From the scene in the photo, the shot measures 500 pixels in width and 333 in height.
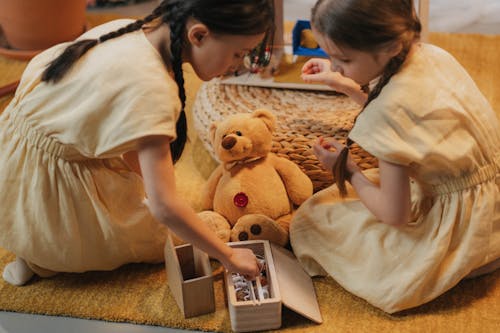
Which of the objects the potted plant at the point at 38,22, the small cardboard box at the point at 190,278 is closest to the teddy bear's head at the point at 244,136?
the small cardboard box at the point at 190,278

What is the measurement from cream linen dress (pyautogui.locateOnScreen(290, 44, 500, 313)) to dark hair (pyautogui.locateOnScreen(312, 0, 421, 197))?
7cm

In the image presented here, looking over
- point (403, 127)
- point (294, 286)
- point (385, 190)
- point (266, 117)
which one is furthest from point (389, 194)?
point (266, 117)

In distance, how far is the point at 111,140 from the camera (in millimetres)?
1068

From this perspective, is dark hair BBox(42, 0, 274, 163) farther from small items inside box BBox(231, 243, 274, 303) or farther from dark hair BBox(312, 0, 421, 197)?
small items inside box BBox(231, 243, 274, 303)

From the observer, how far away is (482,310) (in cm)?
122

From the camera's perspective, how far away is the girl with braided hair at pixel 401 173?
1.06 metres

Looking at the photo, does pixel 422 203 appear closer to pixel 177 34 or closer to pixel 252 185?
pixel 252 185

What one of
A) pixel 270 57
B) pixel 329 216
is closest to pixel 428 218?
pixel 329 216

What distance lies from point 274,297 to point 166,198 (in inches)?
10.9

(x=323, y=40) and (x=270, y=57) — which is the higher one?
(x=323, y=40)

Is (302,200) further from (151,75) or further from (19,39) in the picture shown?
(19,39)

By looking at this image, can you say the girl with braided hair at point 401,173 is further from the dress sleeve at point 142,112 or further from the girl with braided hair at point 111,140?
the dress sleeve at point 142,112

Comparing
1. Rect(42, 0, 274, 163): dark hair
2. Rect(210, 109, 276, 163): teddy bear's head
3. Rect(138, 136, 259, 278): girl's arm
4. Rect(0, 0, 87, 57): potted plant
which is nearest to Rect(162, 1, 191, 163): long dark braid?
Rect(42, 0, 274, 163): dark hair

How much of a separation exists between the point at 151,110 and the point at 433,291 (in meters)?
0.61
